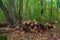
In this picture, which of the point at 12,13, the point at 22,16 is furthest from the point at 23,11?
the point at 12,13

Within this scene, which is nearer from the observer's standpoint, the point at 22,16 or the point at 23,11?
the point at 22,16

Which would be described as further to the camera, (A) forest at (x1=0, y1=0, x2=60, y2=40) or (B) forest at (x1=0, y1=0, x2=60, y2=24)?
(B) forest at (x1=0, y1=0, x2=60, y2=24)

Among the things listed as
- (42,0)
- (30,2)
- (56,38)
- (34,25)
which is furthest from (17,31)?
(42,0)

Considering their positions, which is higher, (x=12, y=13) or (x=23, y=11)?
(x=12, y=13)

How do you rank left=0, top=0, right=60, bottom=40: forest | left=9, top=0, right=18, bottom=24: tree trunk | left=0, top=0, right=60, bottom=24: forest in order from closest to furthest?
left=0, top=0, right=60, bottom=40: forest < left=9, top=0, right=18, bottom=24: tree trunk < left=0, top=0, right=60, bottom=24: forest

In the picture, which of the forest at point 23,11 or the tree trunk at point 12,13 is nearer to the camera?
the tree trunk at point 12,13

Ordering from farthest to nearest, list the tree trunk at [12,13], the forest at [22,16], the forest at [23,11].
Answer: the forest at [23,11] < the tree trunk at [12,13] < the forest at [22,16]

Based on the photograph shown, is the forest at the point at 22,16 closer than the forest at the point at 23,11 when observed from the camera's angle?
Yes

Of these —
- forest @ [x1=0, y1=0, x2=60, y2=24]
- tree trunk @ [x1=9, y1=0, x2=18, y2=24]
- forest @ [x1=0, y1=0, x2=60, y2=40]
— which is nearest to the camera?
forest @ [x1=0, y1=0, x2=60, y2=40]

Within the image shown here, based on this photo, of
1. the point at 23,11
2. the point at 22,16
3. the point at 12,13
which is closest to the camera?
the point at 12,13

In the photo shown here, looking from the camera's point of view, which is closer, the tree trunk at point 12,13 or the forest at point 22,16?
the forest at point 22,16

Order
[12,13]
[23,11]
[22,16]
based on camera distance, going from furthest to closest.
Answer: [23,11] → [22,16] → [12,13]

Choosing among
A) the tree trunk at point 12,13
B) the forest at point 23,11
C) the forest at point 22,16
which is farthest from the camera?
the forest at point 23,11

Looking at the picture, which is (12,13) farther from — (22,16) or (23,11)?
(23,11)
